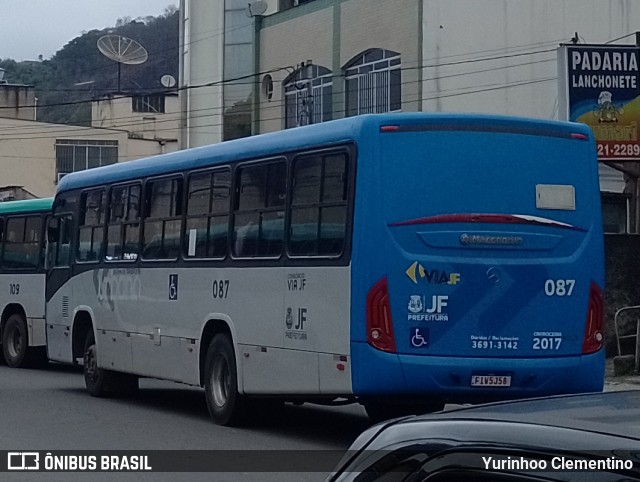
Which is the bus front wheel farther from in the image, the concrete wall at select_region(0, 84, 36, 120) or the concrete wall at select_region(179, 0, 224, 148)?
the concrete wall at select_region(0, 84, 36, 120)

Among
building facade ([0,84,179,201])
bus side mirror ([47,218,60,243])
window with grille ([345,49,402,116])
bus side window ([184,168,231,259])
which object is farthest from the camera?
building facade ([0,84,179,201])

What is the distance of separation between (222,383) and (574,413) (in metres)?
9.81

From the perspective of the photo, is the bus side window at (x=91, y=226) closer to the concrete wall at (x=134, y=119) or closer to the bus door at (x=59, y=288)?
the bus door at (x=59, y=288)

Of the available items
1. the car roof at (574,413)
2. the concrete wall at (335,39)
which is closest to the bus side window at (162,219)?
the car roof at (574,413)

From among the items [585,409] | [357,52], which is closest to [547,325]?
[585,409]

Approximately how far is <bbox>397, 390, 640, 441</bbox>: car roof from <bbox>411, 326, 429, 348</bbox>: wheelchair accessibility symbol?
254 inches

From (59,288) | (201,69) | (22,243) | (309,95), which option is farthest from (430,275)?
(201,69)

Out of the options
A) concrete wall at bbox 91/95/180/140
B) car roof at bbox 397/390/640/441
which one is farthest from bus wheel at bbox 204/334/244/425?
→ concrete wall at bbox 91/95/180/140

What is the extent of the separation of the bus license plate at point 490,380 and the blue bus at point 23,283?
12202 mm

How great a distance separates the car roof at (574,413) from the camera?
3750 millimetres

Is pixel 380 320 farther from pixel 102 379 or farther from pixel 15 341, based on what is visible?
pixel 15 341

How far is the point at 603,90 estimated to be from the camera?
2458 cm

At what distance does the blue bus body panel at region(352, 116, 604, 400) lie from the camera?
11.1 meters

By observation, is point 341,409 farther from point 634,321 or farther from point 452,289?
point 634,321
